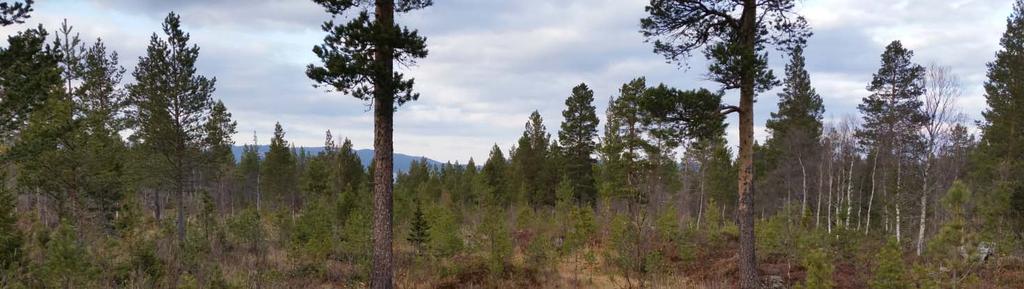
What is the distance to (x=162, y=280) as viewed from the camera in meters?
10.0

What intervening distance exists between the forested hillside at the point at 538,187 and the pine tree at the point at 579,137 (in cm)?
14

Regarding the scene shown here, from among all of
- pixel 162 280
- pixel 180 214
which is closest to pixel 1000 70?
pixel 162 280

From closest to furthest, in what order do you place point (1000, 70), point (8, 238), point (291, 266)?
point (8, 238) → point (291, 266) → point (1000, 70)

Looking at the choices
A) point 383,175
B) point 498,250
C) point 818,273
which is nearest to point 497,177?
point 498,250

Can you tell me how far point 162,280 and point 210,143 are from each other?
1378cm

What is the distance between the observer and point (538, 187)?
3894 cm

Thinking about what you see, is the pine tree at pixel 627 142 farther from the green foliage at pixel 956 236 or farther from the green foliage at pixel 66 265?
the green foliage at pixel 66 265

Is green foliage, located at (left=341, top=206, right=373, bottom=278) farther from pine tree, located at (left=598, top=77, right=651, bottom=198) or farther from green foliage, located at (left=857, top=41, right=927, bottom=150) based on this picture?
green foliage, located at (left=857, top=41, right=927, bottom=150)

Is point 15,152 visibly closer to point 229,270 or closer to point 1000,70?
point 229,270

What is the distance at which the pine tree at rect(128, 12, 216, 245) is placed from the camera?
66.4 ft

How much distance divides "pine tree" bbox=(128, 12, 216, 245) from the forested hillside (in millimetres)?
74

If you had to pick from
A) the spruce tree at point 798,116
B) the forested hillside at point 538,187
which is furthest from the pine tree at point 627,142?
the spruce tree at point 798,116

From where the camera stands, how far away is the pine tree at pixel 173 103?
20.2 metres

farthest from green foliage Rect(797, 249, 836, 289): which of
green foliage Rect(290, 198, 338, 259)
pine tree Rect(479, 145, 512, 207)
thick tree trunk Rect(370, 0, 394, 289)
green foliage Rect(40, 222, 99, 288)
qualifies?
pine tree Rect(479, 145, 512, 207)
